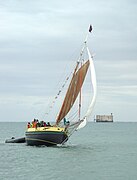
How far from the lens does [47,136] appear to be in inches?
2243

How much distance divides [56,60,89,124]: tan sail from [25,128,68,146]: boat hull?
3.51 metres

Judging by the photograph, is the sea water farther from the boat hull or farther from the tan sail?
the tan sail

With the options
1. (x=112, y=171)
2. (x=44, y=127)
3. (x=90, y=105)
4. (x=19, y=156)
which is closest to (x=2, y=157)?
(x=19, y=156)

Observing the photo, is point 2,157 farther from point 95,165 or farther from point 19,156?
point 95,165

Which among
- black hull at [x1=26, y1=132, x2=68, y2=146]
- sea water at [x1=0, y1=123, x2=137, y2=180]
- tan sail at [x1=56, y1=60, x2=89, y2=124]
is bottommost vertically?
sea water at [x1=0, y1=123, x2=137, y2=180]

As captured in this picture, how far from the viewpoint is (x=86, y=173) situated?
129 ft

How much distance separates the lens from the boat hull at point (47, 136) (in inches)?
2218

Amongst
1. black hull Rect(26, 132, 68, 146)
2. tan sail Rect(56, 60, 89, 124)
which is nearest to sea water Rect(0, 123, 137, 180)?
black hull Rect(26, 132, 68, 146)

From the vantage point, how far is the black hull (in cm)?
5672

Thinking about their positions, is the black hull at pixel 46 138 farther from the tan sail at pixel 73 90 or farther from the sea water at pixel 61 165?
the tan sail at pixel 73 90

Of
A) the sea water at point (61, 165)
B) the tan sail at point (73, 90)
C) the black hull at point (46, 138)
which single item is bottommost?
the sea water at point (61, 165)

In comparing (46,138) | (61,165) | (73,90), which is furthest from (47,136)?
(61,165)

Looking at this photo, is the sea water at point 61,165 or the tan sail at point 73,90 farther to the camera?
the tan sail at point 73,90

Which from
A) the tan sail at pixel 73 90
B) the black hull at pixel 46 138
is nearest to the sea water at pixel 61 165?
the black hull at pixel 46 138
